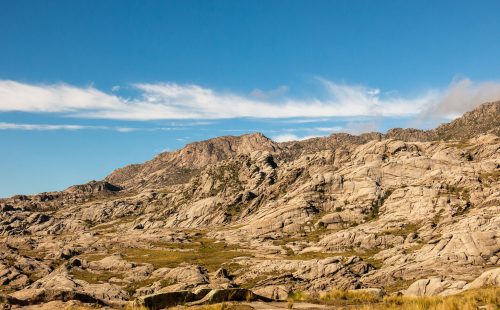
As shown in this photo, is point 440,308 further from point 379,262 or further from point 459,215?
point 459,215

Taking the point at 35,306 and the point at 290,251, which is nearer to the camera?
the point at 35,306


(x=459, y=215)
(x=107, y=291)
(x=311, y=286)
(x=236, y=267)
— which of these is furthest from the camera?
(x=459, y=215)

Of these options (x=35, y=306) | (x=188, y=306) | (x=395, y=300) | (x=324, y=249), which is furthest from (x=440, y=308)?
(x=324, y=249)

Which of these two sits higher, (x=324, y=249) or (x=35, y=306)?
(x=35, y=306)

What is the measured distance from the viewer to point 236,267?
167 m

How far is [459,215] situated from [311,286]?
349ft

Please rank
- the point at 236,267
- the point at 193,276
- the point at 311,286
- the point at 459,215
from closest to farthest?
the point at 311,286 → the point at 193,276 → the point at 236,267 → the point at 459,215

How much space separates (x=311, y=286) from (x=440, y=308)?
10610cm

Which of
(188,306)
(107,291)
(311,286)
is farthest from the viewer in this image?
(107,291)

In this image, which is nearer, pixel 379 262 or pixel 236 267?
pixel 379 262

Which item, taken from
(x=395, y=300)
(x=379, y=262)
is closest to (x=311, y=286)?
(x=379, y=262)

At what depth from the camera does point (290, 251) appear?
192 m

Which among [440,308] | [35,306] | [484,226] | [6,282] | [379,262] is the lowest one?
[6,282]

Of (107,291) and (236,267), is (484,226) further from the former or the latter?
(107,291)
